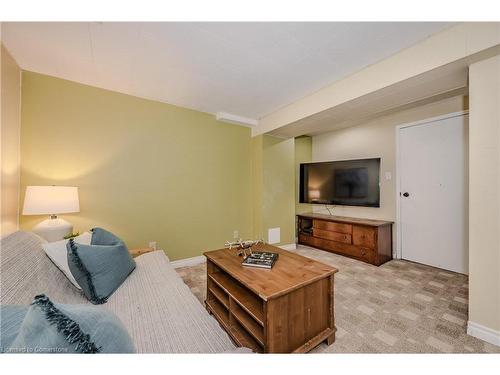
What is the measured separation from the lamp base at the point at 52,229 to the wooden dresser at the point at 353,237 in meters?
3.30

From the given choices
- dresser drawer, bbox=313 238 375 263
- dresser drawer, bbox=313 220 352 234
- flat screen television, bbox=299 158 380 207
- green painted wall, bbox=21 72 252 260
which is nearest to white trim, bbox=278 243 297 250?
dresser drawer, bbox=313 238 375 263

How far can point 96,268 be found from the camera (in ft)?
3.92

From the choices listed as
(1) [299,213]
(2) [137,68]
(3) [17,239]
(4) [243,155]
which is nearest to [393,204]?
(1) [299,213]

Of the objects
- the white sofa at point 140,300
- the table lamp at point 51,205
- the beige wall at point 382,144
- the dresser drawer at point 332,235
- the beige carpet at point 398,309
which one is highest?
the beige wall at point 382,144

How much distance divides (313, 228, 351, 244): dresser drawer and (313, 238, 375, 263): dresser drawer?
61 millimetres

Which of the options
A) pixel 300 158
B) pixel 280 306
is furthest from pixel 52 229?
pixel 300 158

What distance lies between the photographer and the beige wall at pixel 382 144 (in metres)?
2.66

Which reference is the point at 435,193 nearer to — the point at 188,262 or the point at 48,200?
the point at 188,262

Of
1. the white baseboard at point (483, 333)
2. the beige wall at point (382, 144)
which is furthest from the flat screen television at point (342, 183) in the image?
the white baseboard at point (483, 333)

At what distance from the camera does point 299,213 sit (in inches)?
157

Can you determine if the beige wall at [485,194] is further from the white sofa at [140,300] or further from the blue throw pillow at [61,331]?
the blue throw pillow at [61,331]
